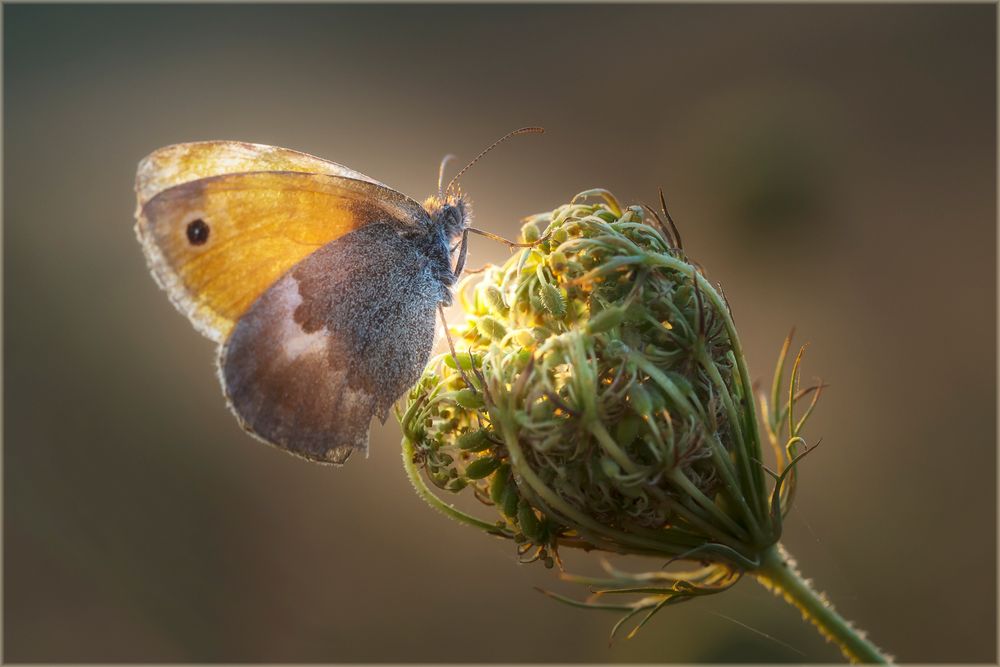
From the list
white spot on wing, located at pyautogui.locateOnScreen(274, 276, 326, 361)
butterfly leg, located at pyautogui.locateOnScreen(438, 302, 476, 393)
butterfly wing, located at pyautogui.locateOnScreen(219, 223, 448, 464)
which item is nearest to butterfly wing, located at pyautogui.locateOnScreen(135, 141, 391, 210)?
butterfly wing, located at pyautogui.locateOnScreen(219, 223, 448, 464)

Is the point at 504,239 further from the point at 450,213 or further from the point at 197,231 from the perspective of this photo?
the point at 197,231

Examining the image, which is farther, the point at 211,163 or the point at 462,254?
the point at 462,254

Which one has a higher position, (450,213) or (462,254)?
(450,213)

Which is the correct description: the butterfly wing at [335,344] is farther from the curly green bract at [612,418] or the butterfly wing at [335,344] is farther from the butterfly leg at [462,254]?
the curly green bract at [612,418]

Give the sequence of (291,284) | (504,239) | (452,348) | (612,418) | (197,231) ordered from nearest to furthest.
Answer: (612,418) < (452,348) < (197,231) < (504,239) < (291,284)

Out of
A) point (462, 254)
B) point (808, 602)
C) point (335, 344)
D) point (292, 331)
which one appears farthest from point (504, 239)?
point (808, 602)

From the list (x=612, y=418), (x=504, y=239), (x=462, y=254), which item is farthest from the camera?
(x=462, y=254)
